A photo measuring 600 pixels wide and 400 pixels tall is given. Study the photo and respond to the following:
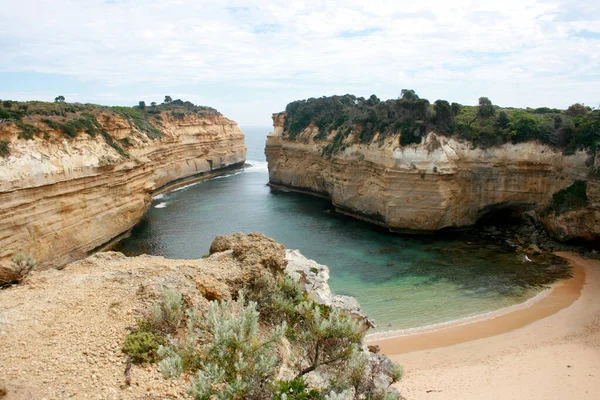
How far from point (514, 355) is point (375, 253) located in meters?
12.5

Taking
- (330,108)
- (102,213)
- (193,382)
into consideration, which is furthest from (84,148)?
(330,108)

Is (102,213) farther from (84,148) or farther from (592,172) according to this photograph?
(592,172)

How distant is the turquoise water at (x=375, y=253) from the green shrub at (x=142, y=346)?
12.4 m

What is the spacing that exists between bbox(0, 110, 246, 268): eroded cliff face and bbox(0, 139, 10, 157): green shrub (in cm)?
26

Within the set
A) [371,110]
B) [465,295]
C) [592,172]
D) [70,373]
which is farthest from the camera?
[371,110]

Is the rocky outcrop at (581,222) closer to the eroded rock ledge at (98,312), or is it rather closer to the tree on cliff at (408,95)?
the tree on cliff at (408,95)

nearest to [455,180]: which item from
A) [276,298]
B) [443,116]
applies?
[443,116]

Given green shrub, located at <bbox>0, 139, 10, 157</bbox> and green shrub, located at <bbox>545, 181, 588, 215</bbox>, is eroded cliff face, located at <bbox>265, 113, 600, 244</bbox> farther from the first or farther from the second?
green shrub, located at <bbox>0, 139, 10, 157</bbox>

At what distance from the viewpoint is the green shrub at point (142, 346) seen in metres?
7.67

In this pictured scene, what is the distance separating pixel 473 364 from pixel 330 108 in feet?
130

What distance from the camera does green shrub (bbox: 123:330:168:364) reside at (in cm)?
767

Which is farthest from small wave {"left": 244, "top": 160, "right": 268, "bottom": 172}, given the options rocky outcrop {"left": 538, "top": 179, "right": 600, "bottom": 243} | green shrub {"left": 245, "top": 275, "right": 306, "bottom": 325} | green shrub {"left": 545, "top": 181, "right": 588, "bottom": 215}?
green shrub {"left": 245, "top": 275, "right": 306, "bottom": 325}

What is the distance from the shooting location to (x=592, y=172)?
25344 mm

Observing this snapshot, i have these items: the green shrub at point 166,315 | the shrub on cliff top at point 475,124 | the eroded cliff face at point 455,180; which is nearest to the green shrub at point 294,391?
the green shrub at point 166,315
